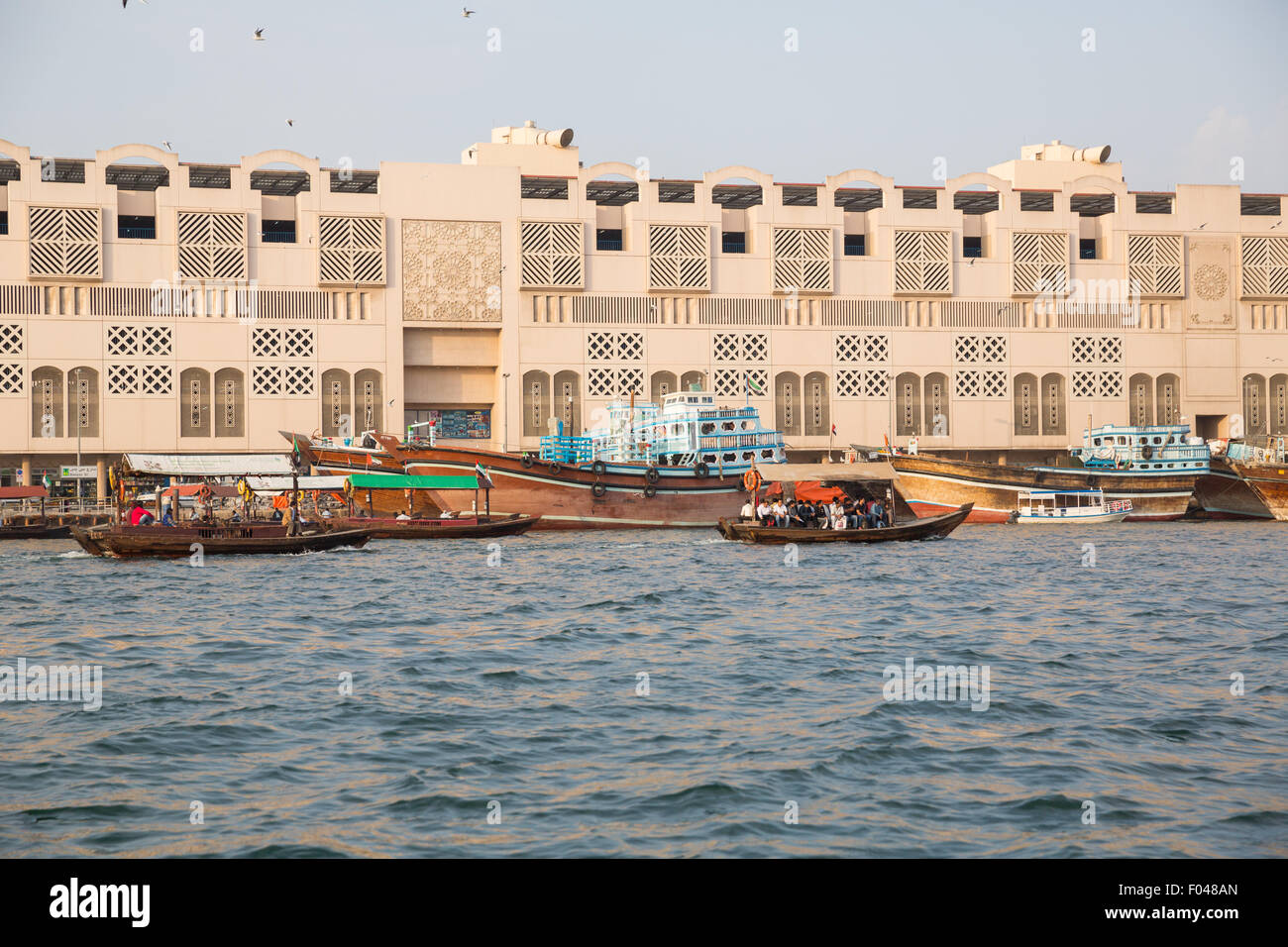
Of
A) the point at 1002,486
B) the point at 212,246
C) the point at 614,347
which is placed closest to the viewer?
the point at 1002,486

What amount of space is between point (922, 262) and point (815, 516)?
35.7m

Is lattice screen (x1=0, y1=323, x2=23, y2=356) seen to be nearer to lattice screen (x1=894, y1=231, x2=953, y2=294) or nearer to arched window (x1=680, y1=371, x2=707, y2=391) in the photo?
arched window (x1=680, y1=371, x2=707, y2=391)

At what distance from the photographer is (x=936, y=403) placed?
78438mm

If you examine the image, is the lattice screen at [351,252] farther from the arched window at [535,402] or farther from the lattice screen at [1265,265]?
the lattice screen at [1265,265]

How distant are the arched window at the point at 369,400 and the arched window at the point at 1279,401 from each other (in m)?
55.3

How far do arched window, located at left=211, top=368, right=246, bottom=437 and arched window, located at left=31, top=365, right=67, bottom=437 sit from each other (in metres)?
7.61

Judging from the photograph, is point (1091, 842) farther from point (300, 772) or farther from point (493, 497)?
point (493, 497)

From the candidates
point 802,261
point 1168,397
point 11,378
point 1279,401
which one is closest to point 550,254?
Result: point 802,261

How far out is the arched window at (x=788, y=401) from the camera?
76.1 m

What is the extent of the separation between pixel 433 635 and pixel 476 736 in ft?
27.8

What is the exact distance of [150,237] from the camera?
69.3 m

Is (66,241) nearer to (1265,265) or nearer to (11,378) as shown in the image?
(11,378)

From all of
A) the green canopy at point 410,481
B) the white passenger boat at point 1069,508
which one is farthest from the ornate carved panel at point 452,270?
the white passenger boat at point 1069,508
